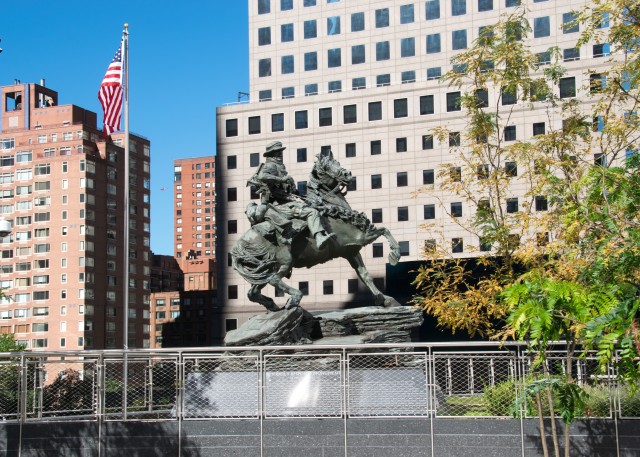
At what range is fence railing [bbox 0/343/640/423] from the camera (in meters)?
18.6

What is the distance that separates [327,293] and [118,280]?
178ft

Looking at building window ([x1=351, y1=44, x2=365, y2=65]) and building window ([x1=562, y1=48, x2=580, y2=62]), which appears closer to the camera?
building window ([x1=562, y1=48, x2=580, y2=62])

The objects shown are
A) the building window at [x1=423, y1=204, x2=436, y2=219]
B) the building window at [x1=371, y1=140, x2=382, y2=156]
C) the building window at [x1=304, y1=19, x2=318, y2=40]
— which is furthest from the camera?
the building window at [x1=304, y1=19, x2=318, y2=40]

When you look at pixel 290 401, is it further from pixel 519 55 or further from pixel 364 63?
pixel 364 63

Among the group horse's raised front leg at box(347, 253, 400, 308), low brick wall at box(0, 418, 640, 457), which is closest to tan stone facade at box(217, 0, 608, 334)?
horse's raised front leg at box(347, 253, 400, 308)

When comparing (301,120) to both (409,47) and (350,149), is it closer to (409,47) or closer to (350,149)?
(350,149)

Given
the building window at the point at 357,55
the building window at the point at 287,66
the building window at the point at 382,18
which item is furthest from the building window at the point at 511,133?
the building window at the point at 287,66

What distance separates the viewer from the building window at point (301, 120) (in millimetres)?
79250

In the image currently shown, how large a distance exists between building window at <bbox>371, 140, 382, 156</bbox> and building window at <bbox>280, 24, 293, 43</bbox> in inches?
533

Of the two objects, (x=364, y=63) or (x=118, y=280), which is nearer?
(x=364, y=63)

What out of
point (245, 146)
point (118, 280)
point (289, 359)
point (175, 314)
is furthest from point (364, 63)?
point (175, 314)

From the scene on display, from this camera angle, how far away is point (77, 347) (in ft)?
378

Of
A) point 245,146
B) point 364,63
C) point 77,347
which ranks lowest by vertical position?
point 77,347

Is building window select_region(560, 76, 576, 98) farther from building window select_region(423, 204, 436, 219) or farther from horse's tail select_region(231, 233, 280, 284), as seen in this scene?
horse's tail select_region(231, 233, 280, 284)
